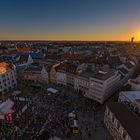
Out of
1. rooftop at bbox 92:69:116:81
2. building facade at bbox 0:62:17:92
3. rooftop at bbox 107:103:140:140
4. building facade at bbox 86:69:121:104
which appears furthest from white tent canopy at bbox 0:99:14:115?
rooftop at bbox 92:69:116:81

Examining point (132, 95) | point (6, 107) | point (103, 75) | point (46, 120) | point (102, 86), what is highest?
point (103, 75)

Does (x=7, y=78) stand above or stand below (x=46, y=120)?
above

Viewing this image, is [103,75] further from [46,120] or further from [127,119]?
[46,120]

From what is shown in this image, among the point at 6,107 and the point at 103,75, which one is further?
the point at 103,75

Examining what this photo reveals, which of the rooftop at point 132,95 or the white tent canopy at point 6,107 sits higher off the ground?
the rooftop at point 132,95

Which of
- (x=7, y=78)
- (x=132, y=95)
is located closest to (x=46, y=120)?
(x=132, y=95)

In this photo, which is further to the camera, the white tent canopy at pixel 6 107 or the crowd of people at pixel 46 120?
the white tent canopy at pixel 6 107

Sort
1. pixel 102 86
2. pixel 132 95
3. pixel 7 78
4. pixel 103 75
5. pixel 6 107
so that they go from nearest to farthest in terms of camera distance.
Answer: pixel 6 107 → pixel 132 95 → pixel 102 86 → pixel 103 75 → pixel 7 78

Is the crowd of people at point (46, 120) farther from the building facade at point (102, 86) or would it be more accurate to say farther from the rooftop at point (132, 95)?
the rooftop at point (132, 95)

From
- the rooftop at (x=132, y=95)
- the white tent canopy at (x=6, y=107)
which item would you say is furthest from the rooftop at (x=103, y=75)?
the white tent canopy at (x=6, y=107)

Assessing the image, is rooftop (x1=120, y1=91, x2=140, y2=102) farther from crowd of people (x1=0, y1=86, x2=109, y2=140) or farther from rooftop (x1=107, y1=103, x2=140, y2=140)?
crowd of people (x1=0, y1=86, x2=109, y2=140)
